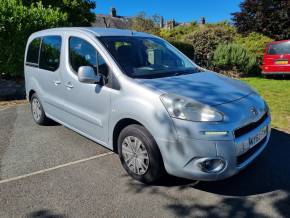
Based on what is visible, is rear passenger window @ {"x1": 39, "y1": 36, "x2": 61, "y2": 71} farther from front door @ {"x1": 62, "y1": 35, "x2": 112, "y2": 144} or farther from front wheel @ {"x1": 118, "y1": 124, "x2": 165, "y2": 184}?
front wheel @ {"x1": 118, "y1": 124, "x2": 165, "y2": 184}

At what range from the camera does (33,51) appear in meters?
6.01

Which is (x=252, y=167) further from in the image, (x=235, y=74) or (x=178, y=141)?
(x=235, y=74)

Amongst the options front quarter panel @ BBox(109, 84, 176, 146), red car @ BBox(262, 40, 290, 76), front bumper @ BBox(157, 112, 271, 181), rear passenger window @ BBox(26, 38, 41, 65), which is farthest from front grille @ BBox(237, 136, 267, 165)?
red car @ BBox(262, 40, 290, 76)

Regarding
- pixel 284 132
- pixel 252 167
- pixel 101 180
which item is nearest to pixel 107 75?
pixel 101 180

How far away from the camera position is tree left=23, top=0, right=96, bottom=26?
13979 millimetres

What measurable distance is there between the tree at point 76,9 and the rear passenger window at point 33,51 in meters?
7.87

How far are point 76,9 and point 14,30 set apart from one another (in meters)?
5.52

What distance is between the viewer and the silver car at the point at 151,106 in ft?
10.6

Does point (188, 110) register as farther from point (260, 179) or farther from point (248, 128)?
point (260, 179)

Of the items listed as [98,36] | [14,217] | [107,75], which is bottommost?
[14,217]

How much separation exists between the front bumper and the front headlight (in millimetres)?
222

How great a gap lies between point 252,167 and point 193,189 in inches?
41.9

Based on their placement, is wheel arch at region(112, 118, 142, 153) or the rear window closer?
wheel arch at region(112, 118, 142, 153)

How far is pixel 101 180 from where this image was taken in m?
3.91
